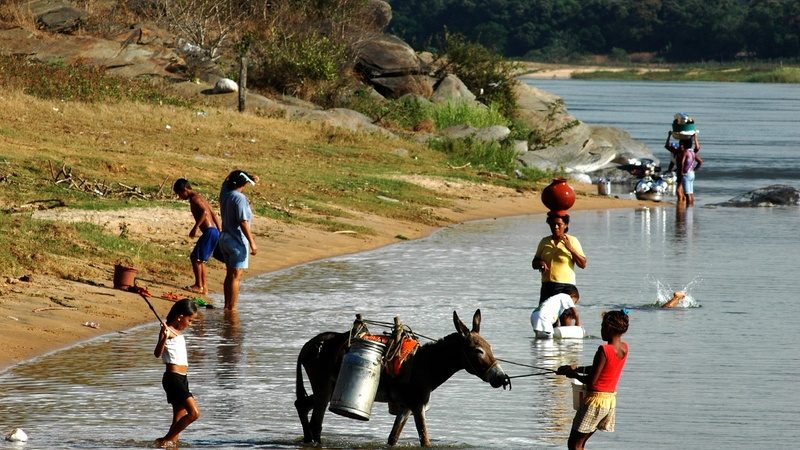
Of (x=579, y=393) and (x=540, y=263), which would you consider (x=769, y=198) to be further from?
(x=579, y=393)

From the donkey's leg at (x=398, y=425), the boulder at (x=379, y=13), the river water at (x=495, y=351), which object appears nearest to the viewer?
the donkey's leg at (x=398, y=425)

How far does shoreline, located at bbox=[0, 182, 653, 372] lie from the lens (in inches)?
563

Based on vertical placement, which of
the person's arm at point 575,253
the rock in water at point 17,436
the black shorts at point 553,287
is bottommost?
the black shorts at point 553,287

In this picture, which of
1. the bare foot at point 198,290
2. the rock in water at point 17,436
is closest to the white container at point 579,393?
the rock in water at point 17,436

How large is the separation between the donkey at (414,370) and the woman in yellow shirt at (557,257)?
391 cm

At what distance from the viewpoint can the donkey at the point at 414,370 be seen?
9.45 meters

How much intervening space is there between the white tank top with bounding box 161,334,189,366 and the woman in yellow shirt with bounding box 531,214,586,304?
4608 mm

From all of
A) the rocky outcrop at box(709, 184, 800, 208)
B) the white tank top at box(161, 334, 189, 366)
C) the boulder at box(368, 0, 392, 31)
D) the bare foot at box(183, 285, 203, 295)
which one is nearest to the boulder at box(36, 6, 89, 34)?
the boulder at box(368, 0, 392, 31)

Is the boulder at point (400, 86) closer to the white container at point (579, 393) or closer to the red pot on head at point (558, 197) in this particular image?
the red pot on head at point (558, 197)

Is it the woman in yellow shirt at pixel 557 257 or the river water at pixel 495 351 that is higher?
the woman in yellow shirt at pixel 557 257

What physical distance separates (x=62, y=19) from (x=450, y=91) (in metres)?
12.6

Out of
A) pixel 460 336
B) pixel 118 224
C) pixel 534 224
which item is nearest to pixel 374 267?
pixel 118 224

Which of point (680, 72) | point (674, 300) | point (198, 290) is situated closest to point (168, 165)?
point (198, 290)

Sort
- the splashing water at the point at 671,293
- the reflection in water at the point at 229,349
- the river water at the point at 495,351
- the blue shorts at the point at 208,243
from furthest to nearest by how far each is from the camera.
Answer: the splashing water at the point at 671,293, the blue shorts at the point at 208,243, the reflection in water at the point at 229,349, the river water at the point at 495,351
